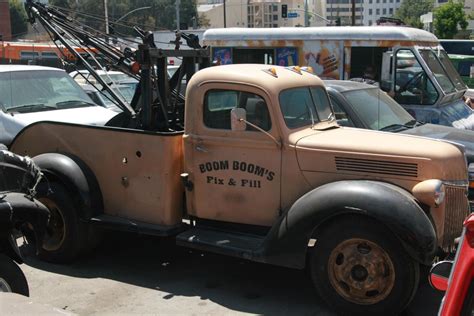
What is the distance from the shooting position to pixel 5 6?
203 ft

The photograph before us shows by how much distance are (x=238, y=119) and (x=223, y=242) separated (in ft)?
3.57

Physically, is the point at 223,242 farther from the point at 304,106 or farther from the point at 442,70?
the point at 442,70

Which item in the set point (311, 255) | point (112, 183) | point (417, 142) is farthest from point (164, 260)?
point (417, 142)

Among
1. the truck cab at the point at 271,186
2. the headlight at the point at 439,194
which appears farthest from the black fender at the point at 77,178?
the headlight at the point at 439,194

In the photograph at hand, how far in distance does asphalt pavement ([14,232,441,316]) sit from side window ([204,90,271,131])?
58.4 inches

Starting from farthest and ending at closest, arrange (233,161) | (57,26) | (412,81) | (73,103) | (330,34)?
1. (330,34)
2. (412,81)
3. (73,103)
4. (57,26)
5. (233,161)

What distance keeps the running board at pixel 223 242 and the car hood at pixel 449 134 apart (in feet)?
9.21

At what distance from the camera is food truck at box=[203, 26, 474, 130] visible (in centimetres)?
976

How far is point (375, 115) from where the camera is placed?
23.0 ft

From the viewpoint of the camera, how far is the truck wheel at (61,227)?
571cm

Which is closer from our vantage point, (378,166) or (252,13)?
(378,166)

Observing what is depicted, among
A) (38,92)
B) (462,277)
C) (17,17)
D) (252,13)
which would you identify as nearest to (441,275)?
(462,277)

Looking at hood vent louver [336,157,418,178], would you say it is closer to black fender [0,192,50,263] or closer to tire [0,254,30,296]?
black fender [0,192,50,263]

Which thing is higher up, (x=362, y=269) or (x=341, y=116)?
(x=341, y=116)
